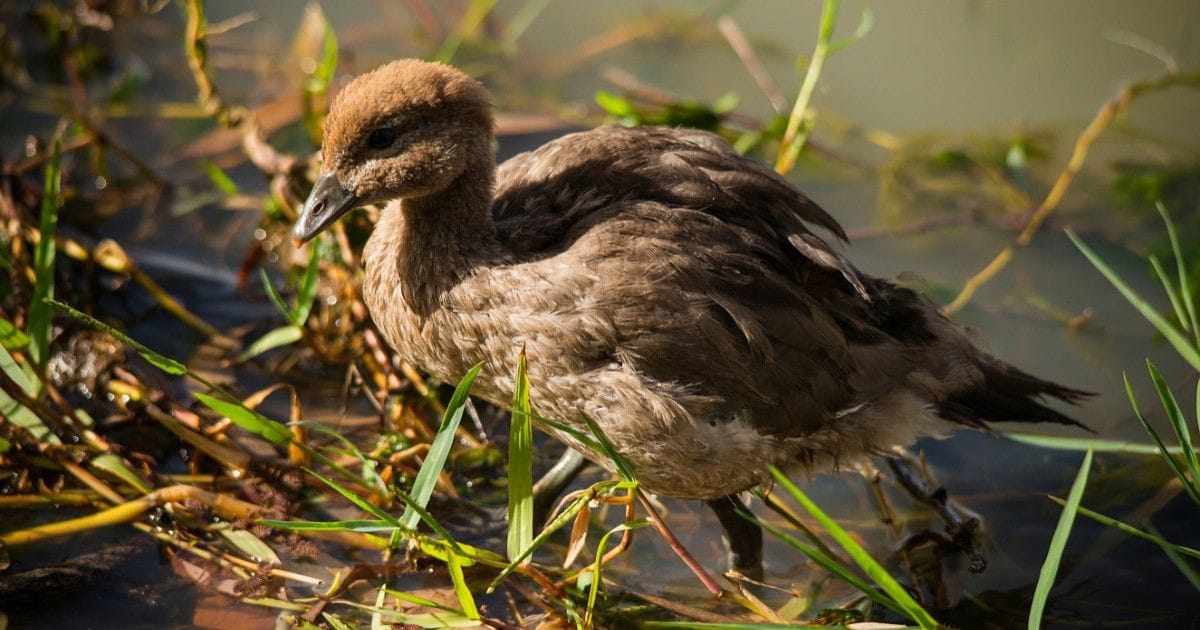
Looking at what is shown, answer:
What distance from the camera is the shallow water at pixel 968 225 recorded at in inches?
160

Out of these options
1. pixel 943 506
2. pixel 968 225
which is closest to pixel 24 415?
pixel 943 506

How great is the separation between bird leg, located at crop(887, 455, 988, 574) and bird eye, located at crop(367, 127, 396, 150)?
6.69 ft

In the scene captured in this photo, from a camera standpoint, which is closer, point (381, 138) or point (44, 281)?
point (381, 138)

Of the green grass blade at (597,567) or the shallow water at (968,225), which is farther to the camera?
the shallow water at (968,225)

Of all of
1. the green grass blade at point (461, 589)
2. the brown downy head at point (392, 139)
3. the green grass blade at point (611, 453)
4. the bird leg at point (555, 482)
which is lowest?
the bird leg at point (555, 482)

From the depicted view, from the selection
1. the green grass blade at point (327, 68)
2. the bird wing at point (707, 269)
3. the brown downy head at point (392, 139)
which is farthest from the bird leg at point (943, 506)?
the green grass blade at point (327, 68)

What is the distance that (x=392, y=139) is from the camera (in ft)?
11.8

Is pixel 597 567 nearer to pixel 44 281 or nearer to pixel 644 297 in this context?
pixel 644 297

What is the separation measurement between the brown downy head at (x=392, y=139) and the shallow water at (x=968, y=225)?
1327 millimetres

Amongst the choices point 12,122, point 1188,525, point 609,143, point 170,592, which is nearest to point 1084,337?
point 1188,525

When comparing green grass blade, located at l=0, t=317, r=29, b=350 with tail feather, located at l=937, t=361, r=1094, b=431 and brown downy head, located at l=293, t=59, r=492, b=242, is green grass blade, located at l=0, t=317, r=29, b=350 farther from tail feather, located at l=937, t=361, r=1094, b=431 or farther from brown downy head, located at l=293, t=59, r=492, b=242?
tail feather, located at l=937, t=361, r=1094, b=431

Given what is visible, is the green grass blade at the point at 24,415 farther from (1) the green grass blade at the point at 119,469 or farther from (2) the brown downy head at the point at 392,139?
(2) the brown downy head at the point at 392,139

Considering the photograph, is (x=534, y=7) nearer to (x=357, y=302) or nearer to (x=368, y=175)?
(x=357, y=302)

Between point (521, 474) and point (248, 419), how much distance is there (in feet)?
2.70
